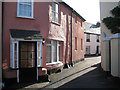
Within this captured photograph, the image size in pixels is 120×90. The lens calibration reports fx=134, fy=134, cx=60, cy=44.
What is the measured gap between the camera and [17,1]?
8320mm

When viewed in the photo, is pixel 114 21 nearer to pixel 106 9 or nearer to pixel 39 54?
pixel 106 9

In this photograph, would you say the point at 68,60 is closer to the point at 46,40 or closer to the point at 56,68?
the point at 56,68

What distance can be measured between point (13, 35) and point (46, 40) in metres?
2.64

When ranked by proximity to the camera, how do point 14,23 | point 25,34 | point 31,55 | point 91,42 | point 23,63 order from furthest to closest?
point 91,42 < point 31,55 < point 23,63 < point 14,23 < point 25,34

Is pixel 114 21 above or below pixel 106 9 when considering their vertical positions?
below

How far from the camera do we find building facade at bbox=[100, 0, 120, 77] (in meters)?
7.80

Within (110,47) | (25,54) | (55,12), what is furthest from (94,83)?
(55,12)

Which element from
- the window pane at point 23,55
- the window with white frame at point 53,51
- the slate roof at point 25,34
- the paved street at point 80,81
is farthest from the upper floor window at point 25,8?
the paved street at point 80,81

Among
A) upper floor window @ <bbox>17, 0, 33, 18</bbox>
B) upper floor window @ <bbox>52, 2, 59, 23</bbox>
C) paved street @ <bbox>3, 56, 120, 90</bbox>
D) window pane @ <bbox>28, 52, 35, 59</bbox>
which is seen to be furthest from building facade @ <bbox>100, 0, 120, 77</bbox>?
upper floor window @ <bbox>17, 0, 33, 18</bbox>

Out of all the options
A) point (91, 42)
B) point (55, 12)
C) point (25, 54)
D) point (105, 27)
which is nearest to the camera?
point (25, 54)

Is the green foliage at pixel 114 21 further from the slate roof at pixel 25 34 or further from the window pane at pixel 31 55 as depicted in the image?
the window pane at pixel 31 55

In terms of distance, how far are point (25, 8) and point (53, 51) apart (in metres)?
3.91

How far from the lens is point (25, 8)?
341 inches

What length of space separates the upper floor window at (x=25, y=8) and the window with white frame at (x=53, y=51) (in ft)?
8.36
